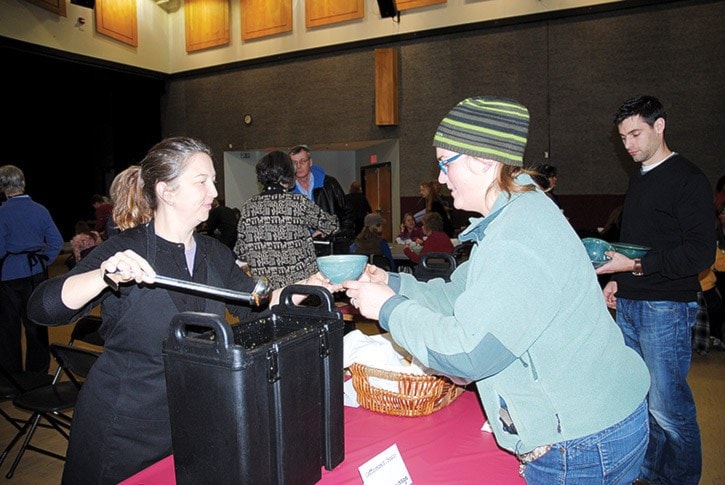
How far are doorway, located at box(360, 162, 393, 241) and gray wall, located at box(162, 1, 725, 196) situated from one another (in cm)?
98

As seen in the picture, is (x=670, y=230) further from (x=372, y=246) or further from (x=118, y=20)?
(x=118, y=20)

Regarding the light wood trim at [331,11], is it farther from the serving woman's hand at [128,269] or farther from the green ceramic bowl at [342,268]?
the serving woman's hand at [128,269]

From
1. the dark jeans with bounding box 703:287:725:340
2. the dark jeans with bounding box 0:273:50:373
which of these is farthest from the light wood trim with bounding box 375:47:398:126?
the dark jeans with bounding box 0:273:50:373

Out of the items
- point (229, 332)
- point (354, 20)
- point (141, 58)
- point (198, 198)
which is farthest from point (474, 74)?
point (229, 332)

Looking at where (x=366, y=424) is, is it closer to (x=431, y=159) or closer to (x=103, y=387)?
(x=103, y=387)

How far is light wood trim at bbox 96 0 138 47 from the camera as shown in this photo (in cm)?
997

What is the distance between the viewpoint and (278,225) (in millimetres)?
3162

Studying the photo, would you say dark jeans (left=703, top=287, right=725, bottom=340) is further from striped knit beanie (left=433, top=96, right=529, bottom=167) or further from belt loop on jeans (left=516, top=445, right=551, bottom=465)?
striped knit beanie (left=433, top=96, right=529, bottom=167)

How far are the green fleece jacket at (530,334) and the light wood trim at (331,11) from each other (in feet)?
29.2

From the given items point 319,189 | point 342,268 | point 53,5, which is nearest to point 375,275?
point 342,268

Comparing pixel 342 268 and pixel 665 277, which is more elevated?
pixel 342 268

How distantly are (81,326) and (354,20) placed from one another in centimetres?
782

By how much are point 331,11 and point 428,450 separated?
30.4 ft

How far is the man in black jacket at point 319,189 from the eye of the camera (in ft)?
13.5
